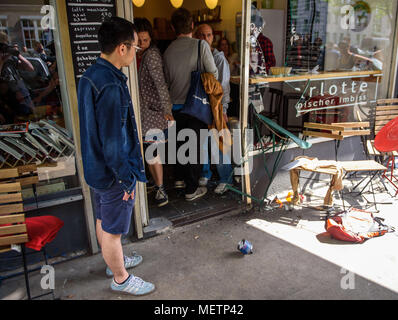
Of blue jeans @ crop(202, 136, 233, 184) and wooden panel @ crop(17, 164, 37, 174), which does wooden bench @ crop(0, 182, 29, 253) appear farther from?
blue jeans @ crop(202, 136, 233, 184)

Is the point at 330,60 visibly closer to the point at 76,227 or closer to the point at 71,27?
the point at 71,27

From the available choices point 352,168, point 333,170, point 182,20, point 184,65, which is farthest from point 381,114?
point 182,20

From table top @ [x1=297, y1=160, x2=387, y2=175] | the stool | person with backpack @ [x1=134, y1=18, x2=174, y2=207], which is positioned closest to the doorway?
person with backpack @ [x1=134, y1=18, x2=174, y2=207]

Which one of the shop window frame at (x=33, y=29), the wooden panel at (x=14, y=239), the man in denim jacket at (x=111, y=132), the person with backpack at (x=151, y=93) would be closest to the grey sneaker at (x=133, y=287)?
the man in denim jacket at (x=111, y=132)

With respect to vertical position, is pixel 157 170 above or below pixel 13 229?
below

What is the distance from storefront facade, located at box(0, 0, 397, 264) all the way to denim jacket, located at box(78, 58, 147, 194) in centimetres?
83

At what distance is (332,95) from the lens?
507 centimetres

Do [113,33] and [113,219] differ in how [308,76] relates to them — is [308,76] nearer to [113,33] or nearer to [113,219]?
[113,33]

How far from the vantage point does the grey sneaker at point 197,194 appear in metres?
4.30

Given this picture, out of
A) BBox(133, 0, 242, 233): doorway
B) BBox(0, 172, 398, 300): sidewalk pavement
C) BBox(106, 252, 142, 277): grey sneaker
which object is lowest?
BBox(0, 172, 398, 300): sidewalk pavement

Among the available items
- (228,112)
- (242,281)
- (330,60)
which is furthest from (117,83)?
(330,60)

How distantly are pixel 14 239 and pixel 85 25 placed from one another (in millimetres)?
1819

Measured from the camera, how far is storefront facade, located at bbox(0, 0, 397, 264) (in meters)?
→ 2.95
